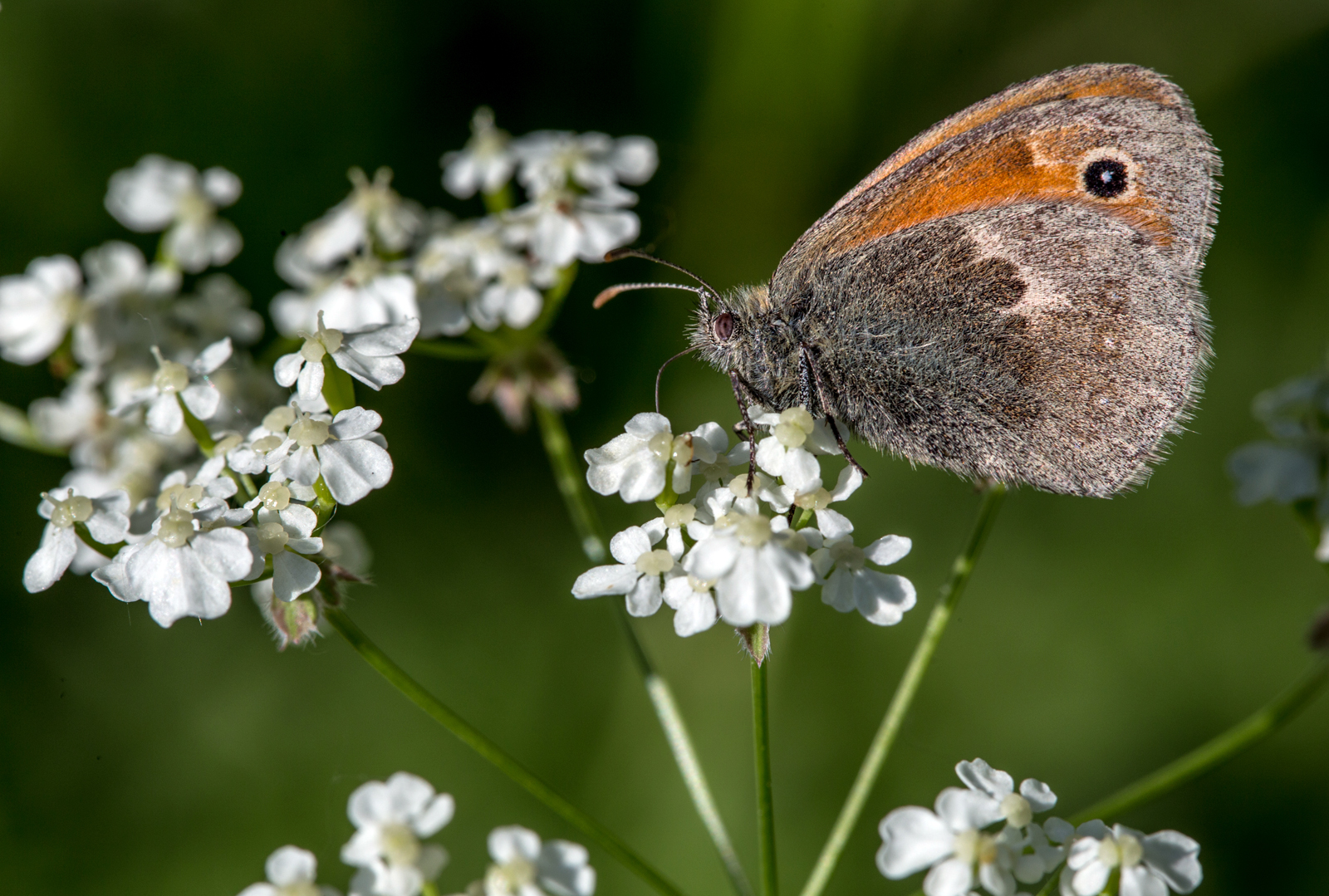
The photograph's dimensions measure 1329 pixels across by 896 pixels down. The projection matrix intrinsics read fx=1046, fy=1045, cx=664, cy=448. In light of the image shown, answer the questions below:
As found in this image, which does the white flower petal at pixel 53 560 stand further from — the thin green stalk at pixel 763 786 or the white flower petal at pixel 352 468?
the thin green stalk at pixel 763 786

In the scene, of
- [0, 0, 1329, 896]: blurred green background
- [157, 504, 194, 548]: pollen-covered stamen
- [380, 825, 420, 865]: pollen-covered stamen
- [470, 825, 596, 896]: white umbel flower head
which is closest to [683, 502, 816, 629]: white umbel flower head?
[470, 825, 596, 896]: white umbel flower head

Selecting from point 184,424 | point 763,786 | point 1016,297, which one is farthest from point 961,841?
point 184,424

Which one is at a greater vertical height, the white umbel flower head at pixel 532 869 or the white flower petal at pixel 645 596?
the white flower petal at pixel 645 596

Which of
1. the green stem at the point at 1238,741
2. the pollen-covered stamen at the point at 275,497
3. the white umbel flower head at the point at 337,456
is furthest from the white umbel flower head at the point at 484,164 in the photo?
the green stem at the point at 1238,741

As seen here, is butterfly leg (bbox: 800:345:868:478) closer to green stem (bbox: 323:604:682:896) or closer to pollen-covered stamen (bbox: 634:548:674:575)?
pollen-covered stamen (bbox: 634:548:674:575)

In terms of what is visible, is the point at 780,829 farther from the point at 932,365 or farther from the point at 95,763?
the point at 95,763

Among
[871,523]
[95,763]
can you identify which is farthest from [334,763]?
[871,523]
